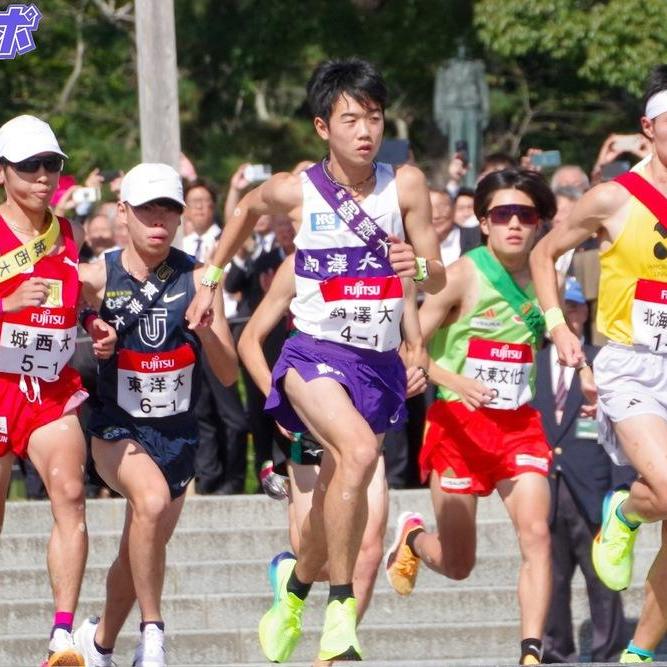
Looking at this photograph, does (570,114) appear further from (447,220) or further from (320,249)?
(320,249)

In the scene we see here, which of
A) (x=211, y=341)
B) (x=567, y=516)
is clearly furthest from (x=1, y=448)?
(x=567, y=516)

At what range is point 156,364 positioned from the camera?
9.10 m

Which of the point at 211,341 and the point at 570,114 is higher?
the point at 570,114

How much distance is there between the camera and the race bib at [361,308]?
27.7 feet

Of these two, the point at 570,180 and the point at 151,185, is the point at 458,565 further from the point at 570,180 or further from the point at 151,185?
the point at 570,180

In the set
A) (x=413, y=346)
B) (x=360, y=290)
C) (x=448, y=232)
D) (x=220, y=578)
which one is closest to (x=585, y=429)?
(x=448, y=232)

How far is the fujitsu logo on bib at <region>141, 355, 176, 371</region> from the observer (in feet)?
29.8

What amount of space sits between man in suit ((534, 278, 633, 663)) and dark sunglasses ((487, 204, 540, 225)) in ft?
3.93

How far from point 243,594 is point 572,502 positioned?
2122 mm

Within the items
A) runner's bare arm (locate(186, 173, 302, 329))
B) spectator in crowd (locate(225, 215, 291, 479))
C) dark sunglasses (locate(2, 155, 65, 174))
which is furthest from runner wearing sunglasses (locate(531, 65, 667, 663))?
spectator in crowd (locate(225, 215, 291, 479))

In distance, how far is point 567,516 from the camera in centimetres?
1121

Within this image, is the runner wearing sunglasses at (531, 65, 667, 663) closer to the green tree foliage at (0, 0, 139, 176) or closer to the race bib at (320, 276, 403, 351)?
the race bib at (320, 276, 403, 351)

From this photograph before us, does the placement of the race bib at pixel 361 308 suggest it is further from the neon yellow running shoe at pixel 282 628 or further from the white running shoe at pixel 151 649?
the white running shoe at pixel 151 649

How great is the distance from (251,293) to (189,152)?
47.3ft
